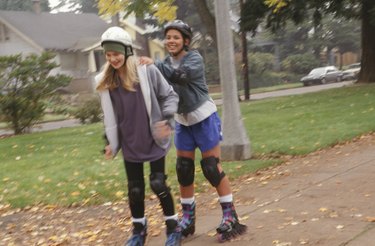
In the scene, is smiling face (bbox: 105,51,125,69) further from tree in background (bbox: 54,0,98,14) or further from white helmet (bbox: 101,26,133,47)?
tree in background (bbox: 54,0,98,14)

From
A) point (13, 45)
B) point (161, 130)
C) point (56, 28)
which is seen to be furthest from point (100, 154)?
point (56, 28)

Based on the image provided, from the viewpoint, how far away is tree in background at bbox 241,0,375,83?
19.6 metres

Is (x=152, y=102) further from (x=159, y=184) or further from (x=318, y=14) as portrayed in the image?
(x=318, y=14)

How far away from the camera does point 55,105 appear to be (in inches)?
703

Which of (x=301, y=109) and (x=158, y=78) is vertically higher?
(x=158, y=78)

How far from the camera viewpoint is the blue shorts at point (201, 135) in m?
4.71

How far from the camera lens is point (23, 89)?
664 inches

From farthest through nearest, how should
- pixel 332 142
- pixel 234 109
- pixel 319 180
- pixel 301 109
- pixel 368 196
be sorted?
pixel 301 109 < pixel 332 142 < pixel 234 109 < pixel 319 180 < pixel 368 196

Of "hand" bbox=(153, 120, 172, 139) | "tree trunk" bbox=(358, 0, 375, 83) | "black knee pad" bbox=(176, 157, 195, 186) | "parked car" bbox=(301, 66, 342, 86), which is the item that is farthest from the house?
"hand" bbox=(153, 120, 172, 139)

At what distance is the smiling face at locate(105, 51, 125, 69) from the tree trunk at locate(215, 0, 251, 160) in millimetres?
4435

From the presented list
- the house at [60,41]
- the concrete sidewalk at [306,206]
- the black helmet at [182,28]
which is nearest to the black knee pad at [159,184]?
the concrete sidewalk at [306,206]

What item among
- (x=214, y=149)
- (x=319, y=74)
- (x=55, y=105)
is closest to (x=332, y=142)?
(x=214, y=149)

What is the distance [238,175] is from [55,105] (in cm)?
1128

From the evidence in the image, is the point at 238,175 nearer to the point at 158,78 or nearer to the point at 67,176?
the point at 67,176
